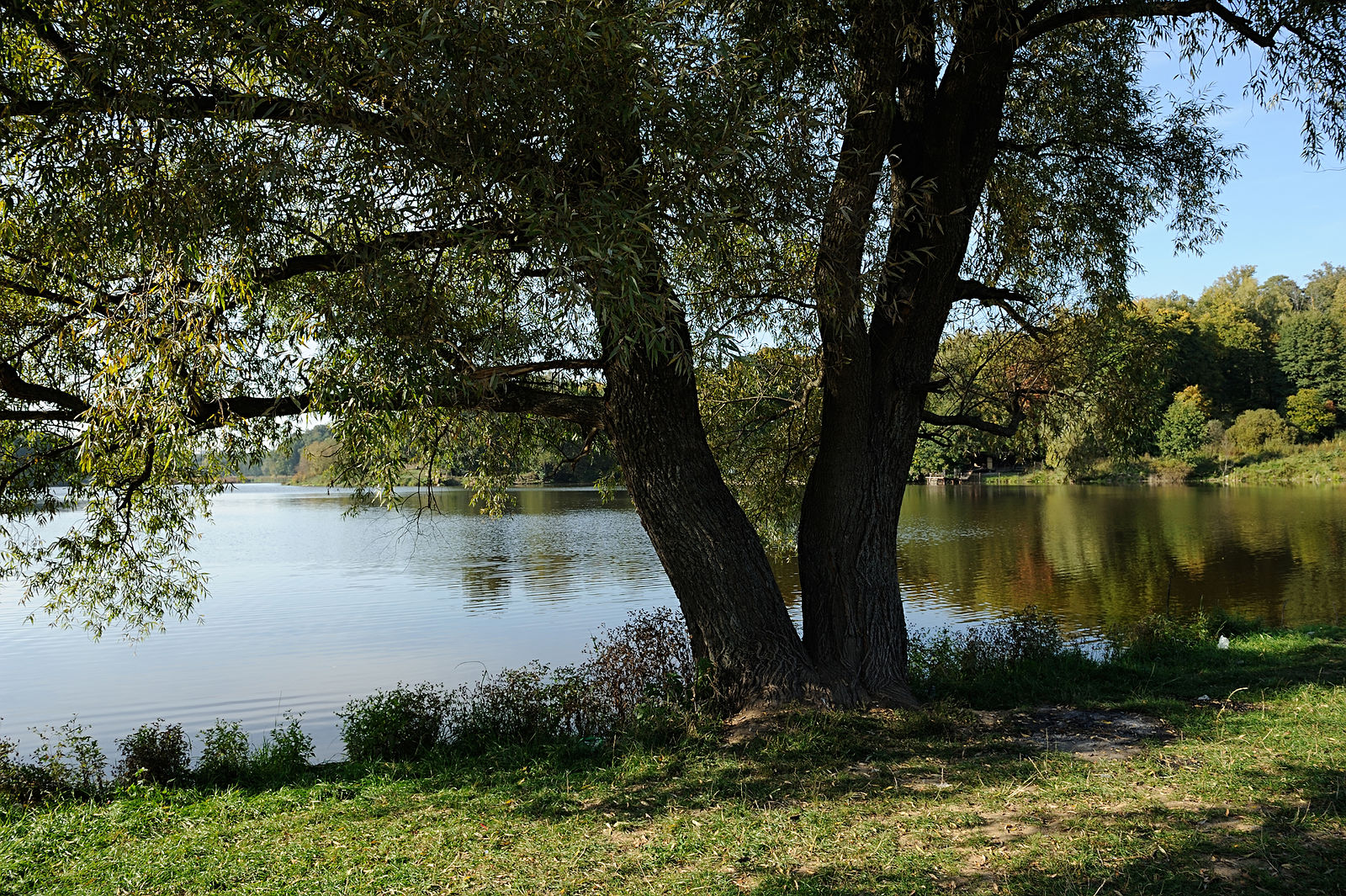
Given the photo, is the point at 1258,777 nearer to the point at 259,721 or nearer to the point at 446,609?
the point at 259,721

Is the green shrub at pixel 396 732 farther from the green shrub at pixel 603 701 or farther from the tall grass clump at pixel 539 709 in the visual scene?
the green shrub at pixel 603 701

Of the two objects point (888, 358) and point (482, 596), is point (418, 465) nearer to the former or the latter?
point (888, 358)

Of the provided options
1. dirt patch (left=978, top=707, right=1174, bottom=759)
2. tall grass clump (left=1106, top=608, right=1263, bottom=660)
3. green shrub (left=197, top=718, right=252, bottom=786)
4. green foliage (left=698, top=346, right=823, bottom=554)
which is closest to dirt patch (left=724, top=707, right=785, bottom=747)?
dirt patch (left=978, top=707, right=1174, bottom=759)

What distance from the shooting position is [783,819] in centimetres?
461

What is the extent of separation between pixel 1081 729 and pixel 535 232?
16.6 feet

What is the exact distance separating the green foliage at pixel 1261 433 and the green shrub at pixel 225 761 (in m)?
62.9

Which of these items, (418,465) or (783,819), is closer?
(783,819)

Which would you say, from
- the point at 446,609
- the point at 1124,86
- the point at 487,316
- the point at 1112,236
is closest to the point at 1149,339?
the point at 1112,236

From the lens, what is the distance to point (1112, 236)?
8984mm

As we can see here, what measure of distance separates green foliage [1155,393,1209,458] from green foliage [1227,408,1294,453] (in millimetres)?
1861

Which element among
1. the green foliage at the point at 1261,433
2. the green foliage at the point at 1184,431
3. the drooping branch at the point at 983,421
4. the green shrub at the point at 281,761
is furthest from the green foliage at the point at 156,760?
→ the green foliage at the point at 1261,433

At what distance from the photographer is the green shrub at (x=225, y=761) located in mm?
6840

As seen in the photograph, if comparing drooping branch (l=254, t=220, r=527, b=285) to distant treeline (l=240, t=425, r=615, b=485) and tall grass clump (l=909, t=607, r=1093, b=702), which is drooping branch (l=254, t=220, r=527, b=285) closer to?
distant treeline (l=240, t=425, r=615, b=485)

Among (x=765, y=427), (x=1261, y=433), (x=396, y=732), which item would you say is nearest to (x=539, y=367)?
(x=396, y=732)
